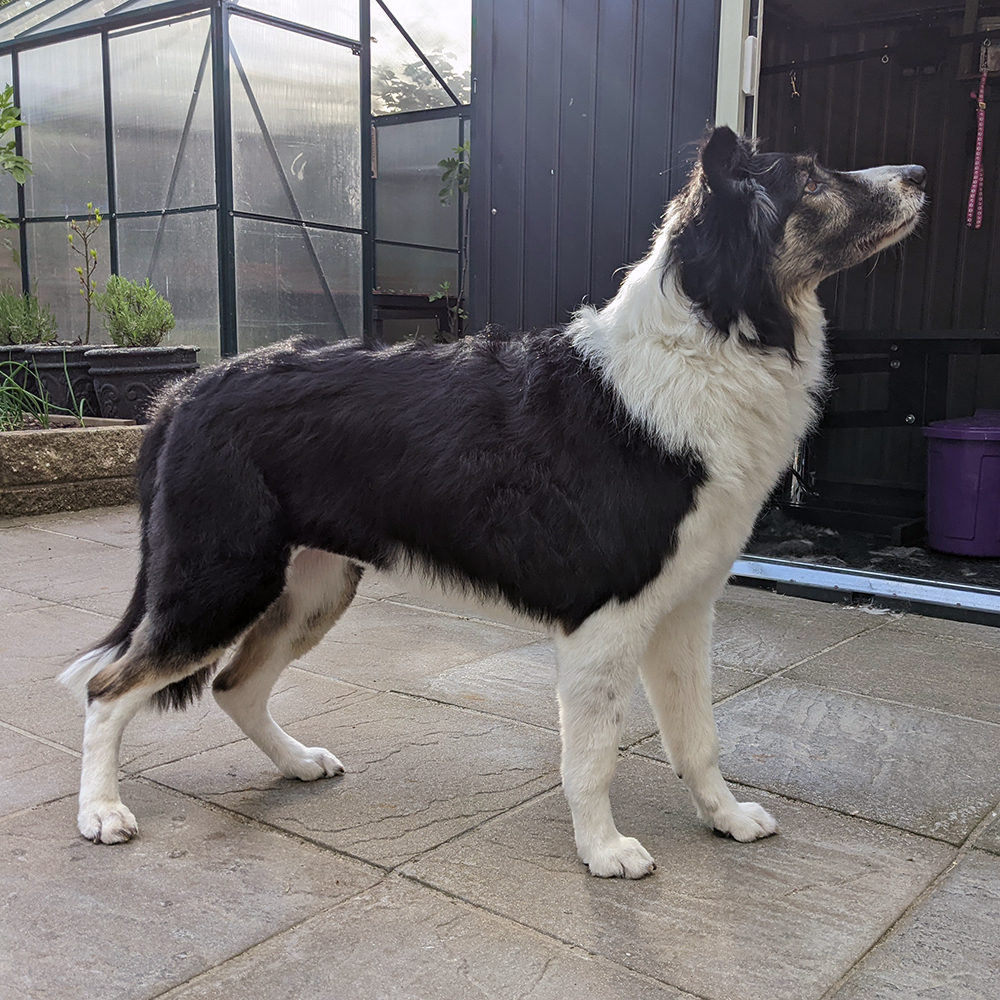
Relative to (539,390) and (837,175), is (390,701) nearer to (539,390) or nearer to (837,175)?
(539,390)

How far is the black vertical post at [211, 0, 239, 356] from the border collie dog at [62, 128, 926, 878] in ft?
22.5

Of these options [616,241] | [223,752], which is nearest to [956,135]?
[616,241]

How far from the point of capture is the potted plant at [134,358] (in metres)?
8.02

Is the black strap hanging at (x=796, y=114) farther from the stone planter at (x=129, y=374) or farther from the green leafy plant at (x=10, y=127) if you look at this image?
the green leafy plant at (x=10, y=127)

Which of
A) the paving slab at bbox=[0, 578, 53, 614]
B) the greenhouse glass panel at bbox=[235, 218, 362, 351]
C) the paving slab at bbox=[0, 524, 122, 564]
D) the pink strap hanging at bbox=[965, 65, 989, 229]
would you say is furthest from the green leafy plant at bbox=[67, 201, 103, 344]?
the pink strap hanging at bbox=[965, 65, 989, 229]

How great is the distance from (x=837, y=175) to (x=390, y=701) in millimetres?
2335

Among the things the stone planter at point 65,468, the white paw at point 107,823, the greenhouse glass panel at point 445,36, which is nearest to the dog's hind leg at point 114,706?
the white paw at point 107,823

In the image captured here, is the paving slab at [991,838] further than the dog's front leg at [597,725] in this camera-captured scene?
Yes

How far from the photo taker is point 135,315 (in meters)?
8.42

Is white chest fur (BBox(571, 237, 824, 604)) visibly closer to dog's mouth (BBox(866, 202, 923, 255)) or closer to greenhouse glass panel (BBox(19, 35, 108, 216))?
dog's mouth (BBox(866, 202, 923, 255))

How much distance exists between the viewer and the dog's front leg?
2.38m

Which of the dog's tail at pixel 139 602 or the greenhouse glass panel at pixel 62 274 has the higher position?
the greenhouse glass panel at pixel 62 274

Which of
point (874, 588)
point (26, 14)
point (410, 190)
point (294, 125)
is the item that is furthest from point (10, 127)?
point (874, 588)

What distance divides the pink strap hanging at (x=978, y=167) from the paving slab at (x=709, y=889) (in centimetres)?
570
